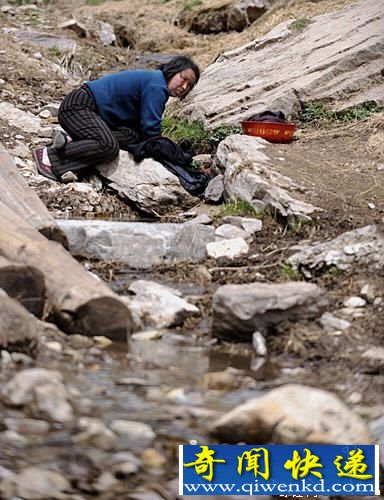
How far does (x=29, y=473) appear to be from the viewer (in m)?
2.70

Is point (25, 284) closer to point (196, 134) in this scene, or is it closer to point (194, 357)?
point (194, 357)

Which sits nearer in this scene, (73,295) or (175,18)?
(73,295)

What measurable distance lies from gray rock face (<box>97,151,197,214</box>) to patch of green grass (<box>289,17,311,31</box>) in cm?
420

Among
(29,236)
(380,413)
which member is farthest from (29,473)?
(29,236)

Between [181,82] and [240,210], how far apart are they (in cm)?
144

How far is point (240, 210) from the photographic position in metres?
6.36

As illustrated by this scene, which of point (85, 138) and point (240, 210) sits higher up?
point (85, 138)

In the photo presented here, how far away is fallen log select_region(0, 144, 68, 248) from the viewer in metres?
5.23

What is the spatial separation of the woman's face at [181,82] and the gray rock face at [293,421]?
448cm

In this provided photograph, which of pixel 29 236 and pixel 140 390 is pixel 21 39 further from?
pixel 140 390

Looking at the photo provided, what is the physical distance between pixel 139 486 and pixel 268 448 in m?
0.50

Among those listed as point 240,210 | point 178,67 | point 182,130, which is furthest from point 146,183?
→ point 182,130

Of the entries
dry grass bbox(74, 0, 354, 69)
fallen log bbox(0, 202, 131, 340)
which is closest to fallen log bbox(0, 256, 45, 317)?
fallen log bbox(0, 202, 131, 340)

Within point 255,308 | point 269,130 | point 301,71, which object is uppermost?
point 301,71
